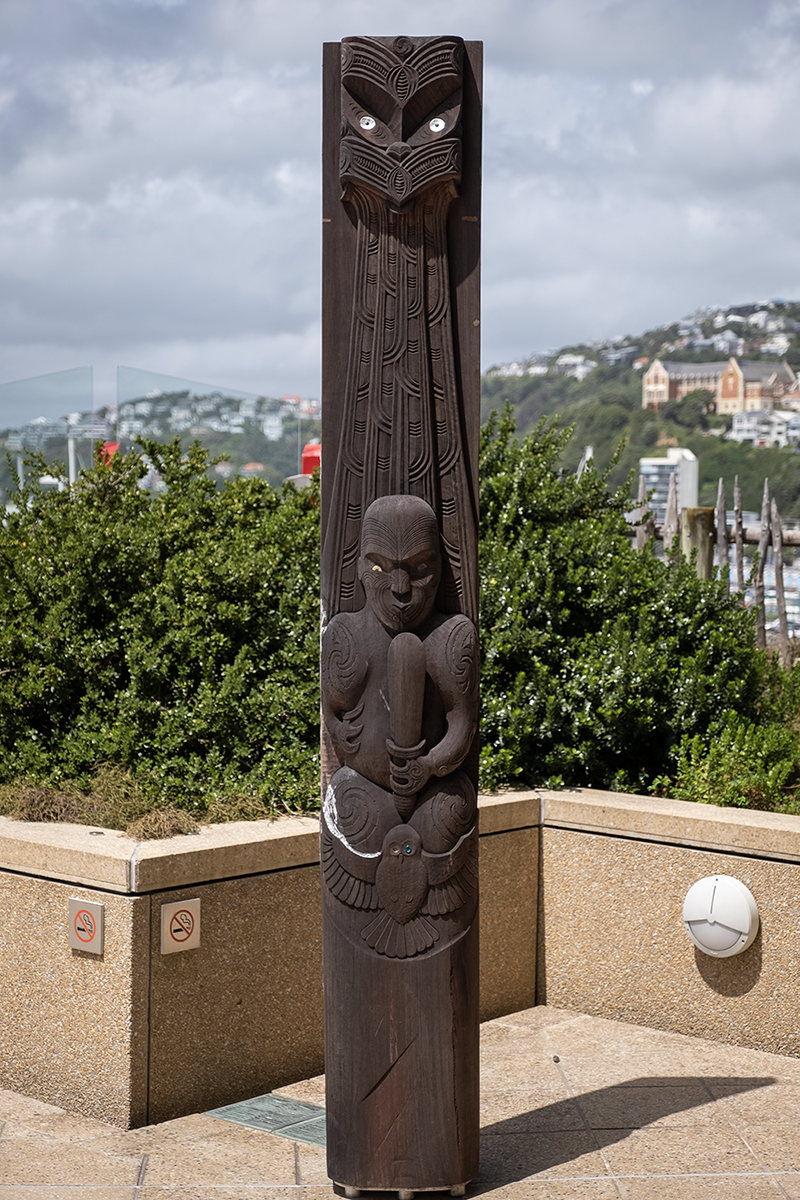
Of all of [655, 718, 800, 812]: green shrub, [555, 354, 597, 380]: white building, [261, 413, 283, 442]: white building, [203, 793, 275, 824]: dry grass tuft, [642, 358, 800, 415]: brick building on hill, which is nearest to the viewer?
[203, 793, 275, 824]: dry grass tuft

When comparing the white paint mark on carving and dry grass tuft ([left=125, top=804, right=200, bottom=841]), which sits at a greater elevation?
the white paint mark on carving

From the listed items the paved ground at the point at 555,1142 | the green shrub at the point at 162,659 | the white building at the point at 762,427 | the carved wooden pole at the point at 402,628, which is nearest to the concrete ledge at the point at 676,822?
the paved ground at the point at 555,1142

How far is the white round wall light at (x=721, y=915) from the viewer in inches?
181

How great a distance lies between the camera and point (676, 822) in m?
4.82

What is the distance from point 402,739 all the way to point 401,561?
0.50 m

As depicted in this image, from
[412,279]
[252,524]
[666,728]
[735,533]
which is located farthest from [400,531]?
[735,533]

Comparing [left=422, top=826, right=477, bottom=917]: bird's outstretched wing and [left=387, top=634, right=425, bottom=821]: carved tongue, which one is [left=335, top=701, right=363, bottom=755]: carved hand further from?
[left=422, top=826, right=477, bottom=917]: bird's outstretched wing

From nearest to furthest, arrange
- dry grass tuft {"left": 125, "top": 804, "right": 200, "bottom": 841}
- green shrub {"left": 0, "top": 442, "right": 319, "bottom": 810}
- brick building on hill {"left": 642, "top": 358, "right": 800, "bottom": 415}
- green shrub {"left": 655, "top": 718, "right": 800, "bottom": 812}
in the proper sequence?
dry grass tuft {"left": 125, "top": 804, "right": 200, "bottom": 841} → green shrub {"left": 0, "top": 442, "right": 319, "bottom": 810} → green shrub {"left": 655, "top": 718, "right": 800, "bottom": 812} → brick building on hill {"left": 642, "top": 358, "right": 800, "bottom": 415}

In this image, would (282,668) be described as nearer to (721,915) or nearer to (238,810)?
(238,810)

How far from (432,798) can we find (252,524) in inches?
148

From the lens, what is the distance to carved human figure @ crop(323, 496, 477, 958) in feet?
11.1

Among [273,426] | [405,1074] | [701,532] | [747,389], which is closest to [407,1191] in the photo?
[405,1074]

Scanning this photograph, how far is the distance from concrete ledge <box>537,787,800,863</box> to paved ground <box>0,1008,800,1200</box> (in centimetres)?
81

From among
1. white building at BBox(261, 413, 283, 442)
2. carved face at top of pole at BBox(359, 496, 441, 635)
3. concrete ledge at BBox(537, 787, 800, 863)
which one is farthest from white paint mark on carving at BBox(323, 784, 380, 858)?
white building at BBox(261, 413, 283, 442)
